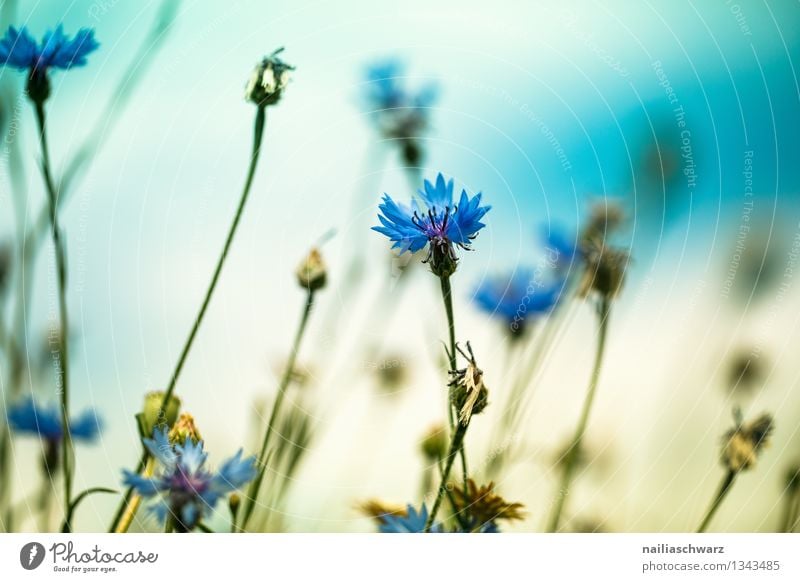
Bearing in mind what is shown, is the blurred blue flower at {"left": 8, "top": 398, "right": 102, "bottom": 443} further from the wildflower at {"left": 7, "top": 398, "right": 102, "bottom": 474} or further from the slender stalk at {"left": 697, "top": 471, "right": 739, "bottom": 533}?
the slender stalk at {"left": 697, "top": 471, "right": 739, "bottom": 533}

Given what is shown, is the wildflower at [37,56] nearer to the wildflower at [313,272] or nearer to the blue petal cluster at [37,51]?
the blue petal cluster at [37,51]

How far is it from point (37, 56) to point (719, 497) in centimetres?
80

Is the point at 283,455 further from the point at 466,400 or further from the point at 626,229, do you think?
the point at 626,229

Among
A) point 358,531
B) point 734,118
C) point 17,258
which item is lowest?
point 358,531

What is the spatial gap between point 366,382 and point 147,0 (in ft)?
1.67

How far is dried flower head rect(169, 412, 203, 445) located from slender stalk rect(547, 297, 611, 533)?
0.42m

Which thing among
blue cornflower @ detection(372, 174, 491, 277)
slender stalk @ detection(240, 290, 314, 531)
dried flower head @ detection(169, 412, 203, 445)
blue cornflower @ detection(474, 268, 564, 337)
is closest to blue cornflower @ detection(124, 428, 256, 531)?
dried flower head @ detection(169, 412, 203, 445)

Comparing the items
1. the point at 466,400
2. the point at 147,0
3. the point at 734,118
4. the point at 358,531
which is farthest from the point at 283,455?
the point at 734,118

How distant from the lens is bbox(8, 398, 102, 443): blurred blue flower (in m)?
0.91

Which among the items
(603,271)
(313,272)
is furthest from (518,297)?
(313,272)

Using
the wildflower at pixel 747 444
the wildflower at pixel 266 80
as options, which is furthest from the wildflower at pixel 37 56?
the wildflower at pixel 747 444

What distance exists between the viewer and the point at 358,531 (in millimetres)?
943

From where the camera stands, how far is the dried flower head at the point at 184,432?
72 centimetres

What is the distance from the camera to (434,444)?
3.05ft
